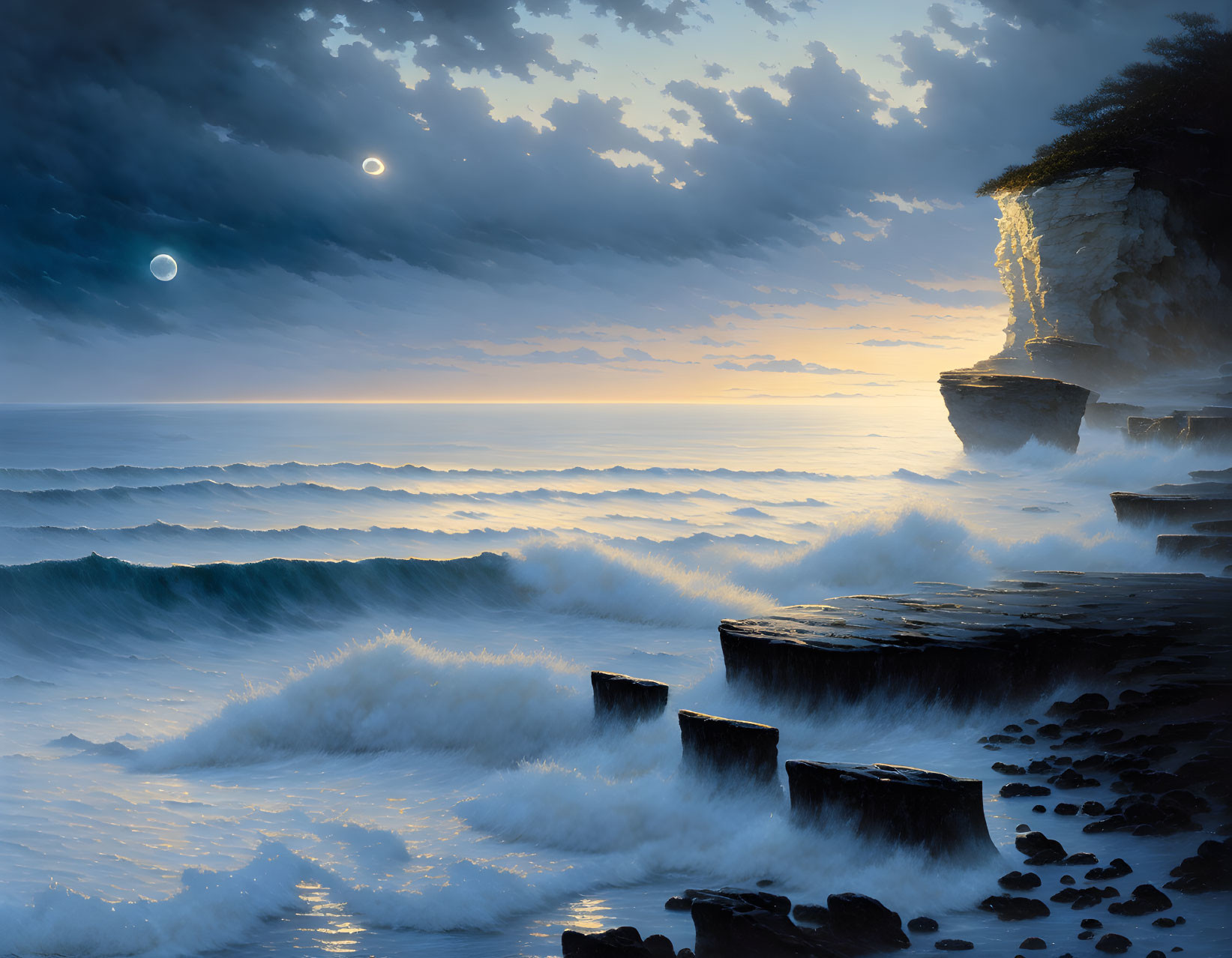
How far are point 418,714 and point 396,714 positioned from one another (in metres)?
0.25

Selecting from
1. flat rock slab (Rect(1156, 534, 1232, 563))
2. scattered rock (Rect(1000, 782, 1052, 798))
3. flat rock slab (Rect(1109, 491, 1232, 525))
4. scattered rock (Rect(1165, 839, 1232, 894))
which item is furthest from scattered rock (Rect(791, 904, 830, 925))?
flat rock slab (Rect(1109, 491, 1232, 525))

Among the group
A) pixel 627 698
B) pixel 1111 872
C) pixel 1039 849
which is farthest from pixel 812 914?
pixel 627 698

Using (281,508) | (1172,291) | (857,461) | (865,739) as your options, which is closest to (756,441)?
(857,461)

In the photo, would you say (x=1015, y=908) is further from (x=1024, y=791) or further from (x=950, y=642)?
(x=950, y=642)

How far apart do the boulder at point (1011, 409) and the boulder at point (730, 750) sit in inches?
1527

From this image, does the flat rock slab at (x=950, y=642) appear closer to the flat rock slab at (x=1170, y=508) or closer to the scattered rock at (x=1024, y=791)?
the scattered rock at (x=1024, y=791)

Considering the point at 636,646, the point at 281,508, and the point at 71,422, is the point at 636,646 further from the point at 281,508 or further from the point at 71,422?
the point at 71,422

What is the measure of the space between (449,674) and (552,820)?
3.53 metres

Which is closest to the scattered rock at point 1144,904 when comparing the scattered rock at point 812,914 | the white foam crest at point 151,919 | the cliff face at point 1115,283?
the scattered rock at point 812,914

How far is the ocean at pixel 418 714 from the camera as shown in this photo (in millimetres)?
5215

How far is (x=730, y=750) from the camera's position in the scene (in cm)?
652

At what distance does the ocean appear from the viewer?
5.21 m

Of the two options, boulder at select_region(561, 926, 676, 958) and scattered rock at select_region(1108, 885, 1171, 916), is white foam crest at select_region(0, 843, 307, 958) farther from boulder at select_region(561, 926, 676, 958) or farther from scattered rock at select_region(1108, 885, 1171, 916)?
scattered rock at select_region(1108, 885, 1171, 916)

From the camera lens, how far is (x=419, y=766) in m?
8.50
